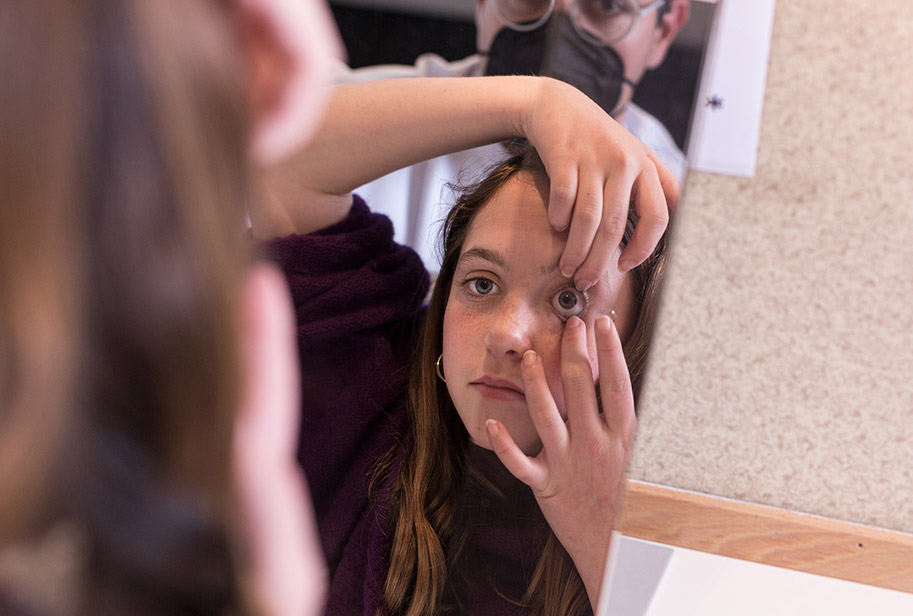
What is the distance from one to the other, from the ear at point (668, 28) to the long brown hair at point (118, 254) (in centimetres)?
25

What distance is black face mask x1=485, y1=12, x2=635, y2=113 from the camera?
0.40m

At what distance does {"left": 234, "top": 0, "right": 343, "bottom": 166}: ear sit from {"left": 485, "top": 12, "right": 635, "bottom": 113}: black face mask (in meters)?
0.10

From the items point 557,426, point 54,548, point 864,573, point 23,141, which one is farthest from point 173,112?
point 864,573

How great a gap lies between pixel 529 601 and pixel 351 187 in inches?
10.8

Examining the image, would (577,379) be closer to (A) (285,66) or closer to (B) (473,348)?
(B) (473,348)

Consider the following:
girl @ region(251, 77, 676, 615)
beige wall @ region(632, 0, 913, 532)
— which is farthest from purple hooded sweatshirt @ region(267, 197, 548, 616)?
beige wall @ region(632, 0, 913, 532)

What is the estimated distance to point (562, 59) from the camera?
1.32 ft

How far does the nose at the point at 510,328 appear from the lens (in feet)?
1.31

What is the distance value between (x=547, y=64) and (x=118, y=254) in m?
0.27

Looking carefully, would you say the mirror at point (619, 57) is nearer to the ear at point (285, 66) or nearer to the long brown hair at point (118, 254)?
the ear at point (285, 66)

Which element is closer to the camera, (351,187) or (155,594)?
(155,594)

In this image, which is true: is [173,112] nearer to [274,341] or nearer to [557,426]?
[274,341]

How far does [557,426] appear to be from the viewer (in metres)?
0.41

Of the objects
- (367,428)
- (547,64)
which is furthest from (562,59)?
(367,428)
